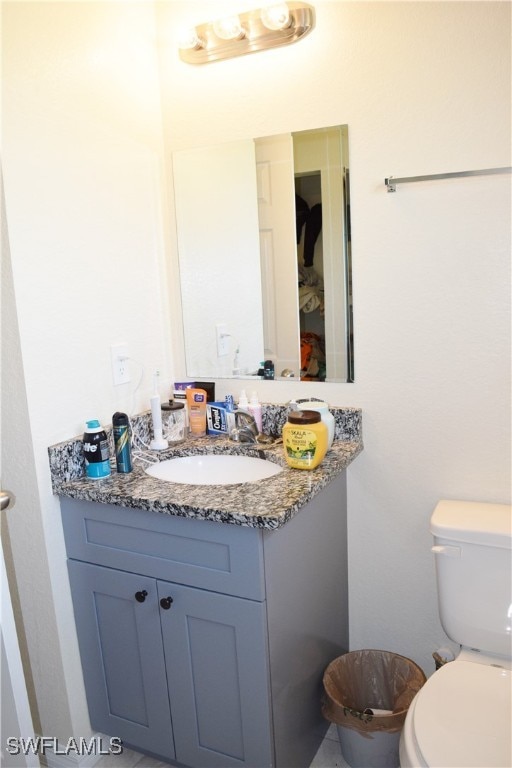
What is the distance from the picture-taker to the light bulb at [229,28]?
1568 millimetres

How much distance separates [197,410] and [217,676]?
2.64 feet

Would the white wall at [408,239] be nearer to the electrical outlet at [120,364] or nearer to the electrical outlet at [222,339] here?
the electrical outlet at [222,339]

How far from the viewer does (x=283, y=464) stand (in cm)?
155

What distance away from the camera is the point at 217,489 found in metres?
1.36

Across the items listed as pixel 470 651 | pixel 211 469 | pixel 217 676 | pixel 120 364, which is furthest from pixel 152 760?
pixel 120 364

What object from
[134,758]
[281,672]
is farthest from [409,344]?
[134,758]

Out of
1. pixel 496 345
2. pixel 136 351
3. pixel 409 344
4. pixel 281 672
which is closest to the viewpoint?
pixel 281 672

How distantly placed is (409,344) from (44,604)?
1255mm

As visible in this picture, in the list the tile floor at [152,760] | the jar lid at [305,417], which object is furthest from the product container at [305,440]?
the tile floor at [152,760]

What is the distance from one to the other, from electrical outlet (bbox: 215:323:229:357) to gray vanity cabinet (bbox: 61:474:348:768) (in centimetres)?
61

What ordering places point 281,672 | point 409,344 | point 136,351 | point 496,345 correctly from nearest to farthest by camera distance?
point 281,672 → point 496,345 → point 409,344 → point 136,351

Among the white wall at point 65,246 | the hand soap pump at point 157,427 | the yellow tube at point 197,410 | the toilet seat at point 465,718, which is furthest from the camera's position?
the yellow tube at point 197,410

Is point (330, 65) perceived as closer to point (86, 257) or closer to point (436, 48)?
point (436, 48)

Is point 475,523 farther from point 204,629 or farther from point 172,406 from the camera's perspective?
point 172,406
